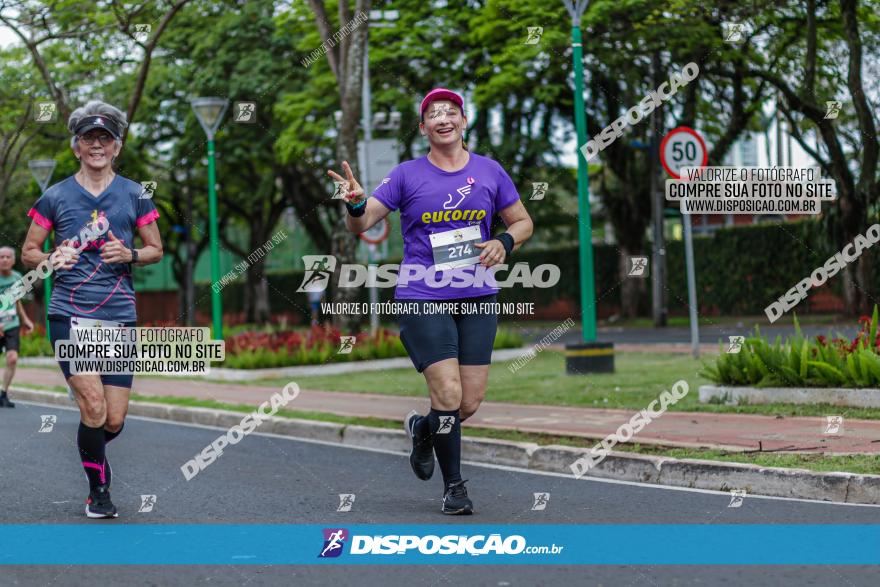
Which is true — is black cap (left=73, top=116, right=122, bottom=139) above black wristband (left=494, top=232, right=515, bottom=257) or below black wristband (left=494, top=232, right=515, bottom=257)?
above

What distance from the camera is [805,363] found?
32.8ft

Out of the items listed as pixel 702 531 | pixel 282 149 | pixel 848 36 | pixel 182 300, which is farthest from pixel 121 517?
pixel 182 300

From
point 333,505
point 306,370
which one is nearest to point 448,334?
point 333,505

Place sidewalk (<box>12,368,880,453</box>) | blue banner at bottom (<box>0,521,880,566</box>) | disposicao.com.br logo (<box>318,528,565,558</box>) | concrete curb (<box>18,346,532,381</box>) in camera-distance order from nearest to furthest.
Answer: blue banner at bottom (<box>0,521,880,566</box>), disposicao.com.br logo (<box>318,528,565,558</box>), sidewalk (<box>12,368,880,453</box>), concrete curb (<box>18,346,532,381</box>)

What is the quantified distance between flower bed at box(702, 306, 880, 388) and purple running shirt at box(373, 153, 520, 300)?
4567mm

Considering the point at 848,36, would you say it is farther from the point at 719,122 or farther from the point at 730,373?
the point at 730,373

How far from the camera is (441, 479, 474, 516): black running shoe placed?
6.22 metres

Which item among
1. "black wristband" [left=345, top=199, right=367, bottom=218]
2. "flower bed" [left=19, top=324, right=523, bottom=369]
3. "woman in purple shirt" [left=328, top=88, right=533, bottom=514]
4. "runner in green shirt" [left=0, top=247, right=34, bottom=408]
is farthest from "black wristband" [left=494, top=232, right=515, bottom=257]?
"flower bed" [left=19, top=324, right=523, bottom=369]

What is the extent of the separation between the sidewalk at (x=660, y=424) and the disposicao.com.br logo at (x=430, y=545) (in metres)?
2.67

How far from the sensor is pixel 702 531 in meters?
5.72

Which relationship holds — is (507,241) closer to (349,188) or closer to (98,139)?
(349,188)

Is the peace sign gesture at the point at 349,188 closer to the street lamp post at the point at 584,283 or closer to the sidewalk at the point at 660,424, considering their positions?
the sidewalk at the point at 660,424

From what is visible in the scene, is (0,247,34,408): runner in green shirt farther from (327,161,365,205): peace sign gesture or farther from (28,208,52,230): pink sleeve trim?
(327,161,365,205): peace sign gesture

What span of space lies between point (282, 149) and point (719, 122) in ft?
35.5
